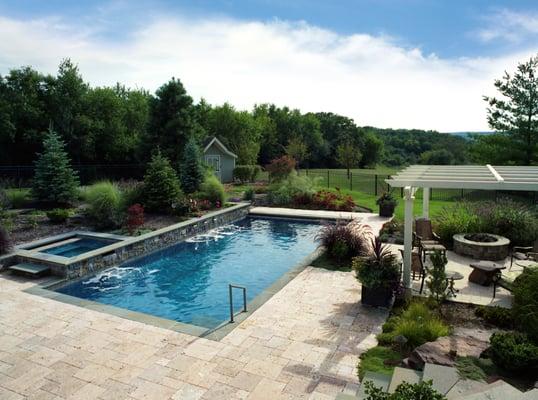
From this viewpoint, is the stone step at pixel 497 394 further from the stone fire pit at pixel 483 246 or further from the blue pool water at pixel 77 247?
the blue pool water at pixel 77 247

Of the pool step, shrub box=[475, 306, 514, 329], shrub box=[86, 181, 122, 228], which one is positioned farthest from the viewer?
shrub box=[86, 181, 122, 228]

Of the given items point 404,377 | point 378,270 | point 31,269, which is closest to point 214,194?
point 31,269

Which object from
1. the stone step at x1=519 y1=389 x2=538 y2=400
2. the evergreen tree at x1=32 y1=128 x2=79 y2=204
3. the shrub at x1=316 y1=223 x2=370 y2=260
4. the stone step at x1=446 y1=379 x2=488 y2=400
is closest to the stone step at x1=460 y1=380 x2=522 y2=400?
the stone step at x1=519 y1=389 x2=538 y2=400

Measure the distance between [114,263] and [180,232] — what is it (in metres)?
2.85

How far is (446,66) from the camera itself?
11898 mm

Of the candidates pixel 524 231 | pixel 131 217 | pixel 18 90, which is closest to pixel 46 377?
pixel 131 217

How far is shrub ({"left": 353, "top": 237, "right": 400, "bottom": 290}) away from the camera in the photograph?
595 centimetres

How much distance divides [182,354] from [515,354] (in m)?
3.84

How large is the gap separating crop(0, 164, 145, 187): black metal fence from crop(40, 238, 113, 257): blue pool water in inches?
370

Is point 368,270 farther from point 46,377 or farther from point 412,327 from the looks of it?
point 46,377

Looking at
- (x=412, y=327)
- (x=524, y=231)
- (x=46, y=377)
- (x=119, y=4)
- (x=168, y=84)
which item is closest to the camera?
(x=46, y=377)

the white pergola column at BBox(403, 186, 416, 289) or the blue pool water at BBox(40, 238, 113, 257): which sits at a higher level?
the white pergola column at BBox(403, 186, 416, 289)

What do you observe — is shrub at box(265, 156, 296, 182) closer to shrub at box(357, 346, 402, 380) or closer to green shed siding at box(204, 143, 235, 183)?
green shed siding at box(204, 143, 235, 183)

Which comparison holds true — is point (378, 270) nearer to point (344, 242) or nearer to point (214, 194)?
point (344, 242)
